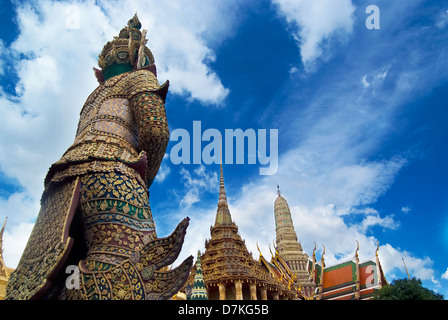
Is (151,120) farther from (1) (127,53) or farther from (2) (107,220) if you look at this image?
(1) (127,53)

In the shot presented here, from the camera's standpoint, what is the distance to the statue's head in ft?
16.9

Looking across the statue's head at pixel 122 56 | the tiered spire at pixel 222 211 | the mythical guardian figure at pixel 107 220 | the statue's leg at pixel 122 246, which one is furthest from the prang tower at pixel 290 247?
the statue's leg at pixel 122 246

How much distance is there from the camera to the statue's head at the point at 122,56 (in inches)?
203

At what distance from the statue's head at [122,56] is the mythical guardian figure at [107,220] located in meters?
0.94

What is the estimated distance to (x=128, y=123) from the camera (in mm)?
4258

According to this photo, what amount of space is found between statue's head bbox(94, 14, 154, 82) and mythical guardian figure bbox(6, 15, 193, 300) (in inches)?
37.0

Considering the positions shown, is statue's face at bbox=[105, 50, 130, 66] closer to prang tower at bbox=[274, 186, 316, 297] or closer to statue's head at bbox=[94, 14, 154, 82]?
statue's head at bbox=[94, 14, 154, 82]

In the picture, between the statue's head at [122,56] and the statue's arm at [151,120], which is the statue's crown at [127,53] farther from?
the statue's arm at [151,120]

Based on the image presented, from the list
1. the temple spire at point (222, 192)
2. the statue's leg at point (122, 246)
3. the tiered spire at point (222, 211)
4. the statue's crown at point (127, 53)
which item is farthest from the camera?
the temple spire at point (222, 192)

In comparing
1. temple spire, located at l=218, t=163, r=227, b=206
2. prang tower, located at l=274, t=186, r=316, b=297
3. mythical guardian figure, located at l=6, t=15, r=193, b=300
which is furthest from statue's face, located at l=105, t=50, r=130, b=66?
prang tower, located at l=274, t=186, r=316, b=297
